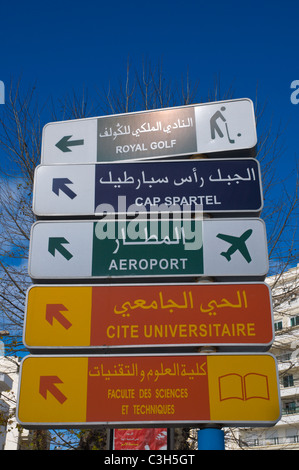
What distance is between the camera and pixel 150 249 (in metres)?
3.93

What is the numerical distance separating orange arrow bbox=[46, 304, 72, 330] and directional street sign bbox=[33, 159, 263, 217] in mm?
849

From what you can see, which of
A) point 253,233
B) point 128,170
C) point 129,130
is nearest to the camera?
point 253,233

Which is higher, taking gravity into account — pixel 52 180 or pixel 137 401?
pixel 52 180

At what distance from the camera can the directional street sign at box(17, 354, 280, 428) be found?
335 centimetres

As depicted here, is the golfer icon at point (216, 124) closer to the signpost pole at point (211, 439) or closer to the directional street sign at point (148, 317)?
the directional street sign at point (148, 317)

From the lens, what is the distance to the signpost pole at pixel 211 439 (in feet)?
10.9

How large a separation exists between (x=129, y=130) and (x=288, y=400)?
34.1 meters

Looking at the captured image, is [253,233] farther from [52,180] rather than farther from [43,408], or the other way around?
[43,408]

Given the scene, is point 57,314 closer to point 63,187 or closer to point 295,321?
point 63,187

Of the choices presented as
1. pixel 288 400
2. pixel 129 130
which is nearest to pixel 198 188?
pixel 129 130

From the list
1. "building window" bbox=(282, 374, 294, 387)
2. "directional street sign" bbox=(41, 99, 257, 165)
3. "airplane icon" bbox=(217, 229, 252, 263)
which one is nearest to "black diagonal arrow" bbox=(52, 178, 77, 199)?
"directional street sign" bbox=(41, 99, 257, 165)

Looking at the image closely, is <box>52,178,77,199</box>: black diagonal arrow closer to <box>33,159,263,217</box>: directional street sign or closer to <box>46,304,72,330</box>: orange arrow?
<box>33,159,263,217</box>: directional street sign

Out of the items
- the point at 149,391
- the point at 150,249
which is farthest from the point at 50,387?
the point at 150,249

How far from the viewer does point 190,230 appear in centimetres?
398
